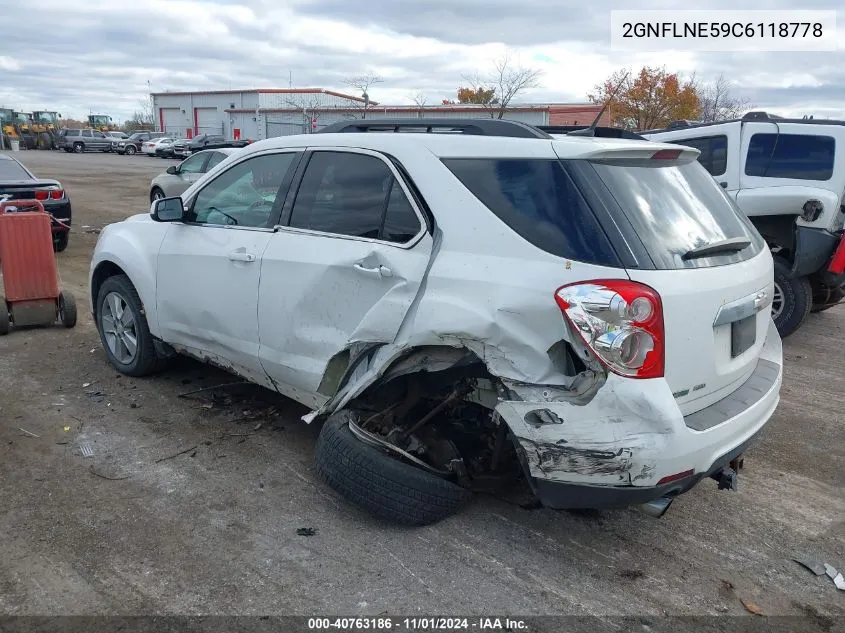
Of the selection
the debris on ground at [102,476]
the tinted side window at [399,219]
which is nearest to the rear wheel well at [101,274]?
the debris on ground at [102,476]

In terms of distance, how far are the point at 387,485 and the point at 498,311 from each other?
1.00 m

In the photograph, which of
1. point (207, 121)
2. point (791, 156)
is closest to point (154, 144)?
point (207, 121)

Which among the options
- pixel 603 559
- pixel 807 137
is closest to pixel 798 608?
pixel 603 559

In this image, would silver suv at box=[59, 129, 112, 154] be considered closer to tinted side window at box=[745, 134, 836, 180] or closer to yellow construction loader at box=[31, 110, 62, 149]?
yellow construction loader at box=[31, 110, 62, 149]

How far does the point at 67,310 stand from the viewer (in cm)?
669

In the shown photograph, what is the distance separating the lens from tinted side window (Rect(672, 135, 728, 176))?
26.0 feet

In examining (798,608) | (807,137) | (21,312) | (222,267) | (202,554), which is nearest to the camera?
(798,608)

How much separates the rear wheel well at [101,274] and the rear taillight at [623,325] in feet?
12.9

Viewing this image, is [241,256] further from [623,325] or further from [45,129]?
[45,129]

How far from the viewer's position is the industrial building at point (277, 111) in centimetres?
3738

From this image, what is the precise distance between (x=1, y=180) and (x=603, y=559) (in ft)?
31.9

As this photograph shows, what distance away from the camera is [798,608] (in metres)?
2.96

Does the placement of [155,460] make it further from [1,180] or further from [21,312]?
[1,180]

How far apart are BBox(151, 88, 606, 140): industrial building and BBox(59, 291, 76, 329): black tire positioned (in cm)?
2551
